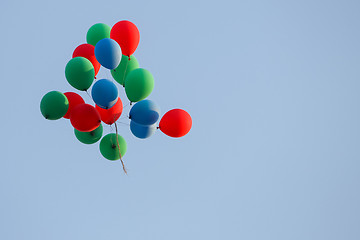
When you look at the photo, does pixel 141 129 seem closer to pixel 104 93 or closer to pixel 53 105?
pixel 104 93

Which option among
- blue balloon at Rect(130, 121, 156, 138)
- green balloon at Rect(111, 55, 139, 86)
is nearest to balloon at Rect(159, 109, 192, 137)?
blue balloon at Rect(130, 121, 156, 138)

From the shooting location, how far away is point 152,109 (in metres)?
7.06

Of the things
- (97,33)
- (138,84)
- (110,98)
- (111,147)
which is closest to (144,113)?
(138,84)

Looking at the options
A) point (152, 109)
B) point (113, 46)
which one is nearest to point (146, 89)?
point (152, 109)

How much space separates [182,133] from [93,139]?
4.60ft

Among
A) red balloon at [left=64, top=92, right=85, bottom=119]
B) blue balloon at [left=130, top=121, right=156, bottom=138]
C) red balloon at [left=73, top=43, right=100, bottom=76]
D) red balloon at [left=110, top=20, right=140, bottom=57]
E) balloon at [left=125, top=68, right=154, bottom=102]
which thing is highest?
red balloon at [left=110, top=20, right=140, bottom=57]

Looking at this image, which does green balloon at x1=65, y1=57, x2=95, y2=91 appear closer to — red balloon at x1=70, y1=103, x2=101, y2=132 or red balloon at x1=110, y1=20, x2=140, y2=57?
red balloon at x1=70, y1=103, x2=101, y2=132

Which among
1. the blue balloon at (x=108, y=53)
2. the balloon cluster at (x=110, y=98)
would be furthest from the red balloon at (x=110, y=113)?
the blue balloon at (x=108, y=53)

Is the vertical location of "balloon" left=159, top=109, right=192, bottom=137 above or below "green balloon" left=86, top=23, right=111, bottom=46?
below

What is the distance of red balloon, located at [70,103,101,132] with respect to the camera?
6879 mm

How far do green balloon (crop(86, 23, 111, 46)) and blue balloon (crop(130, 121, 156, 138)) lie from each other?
5.29 feet

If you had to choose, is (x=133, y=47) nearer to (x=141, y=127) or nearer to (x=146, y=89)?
(x=146, y=89)

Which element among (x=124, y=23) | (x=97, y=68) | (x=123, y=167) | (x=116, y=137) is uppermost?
(x=124, y=23)

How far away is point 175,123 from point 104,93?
1.26 m
